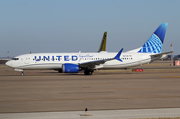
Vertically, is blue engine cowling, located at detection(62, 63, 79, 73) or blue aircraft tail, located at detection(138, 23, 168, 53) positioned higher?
blue aircraft tail, located at detection(138, 23, 168, 53)

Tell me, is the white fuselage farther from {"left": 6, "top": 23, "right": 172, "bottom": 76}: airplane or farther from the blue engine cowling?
the blue engine cowling

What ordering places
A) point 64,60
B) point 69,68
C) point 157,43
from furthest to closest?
1. point 157,43
2. point 64,60
3. point 69,68

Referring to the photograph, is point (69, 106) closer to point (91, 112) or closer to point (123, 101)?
point (91, 112)

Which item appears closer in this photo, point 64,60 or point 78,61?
point 64,60

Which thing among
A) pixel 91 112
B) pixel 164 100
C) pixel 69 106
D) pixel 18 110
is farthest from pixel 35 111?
pixel 164 100

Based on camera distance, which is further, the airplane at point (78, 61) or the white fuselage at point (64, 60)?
Answer: the white fuselage at point (64, 60)

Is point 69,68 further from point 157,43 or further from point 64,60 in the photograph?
point 157,43

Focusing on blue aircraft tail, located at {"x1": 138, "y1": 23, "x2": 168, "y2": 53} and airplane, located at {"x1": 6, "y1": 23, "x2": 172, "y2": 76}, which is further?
blue aircraft tail, located at {"x1": 138, "y1": 23, "x2": 168, "y2": 53}

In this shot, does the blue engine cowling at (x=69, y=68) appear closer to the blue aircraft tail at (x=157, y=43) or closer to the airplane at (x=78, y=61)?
the airplane at (x=78, y=61)

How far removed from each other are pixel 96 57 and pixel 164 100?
2189 cm

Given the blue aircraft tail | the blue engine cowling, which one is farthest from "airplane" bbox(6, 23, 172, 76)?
the blue aircraft tail

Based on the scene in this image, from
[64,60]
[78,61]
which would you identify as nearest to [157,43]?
[78,61]

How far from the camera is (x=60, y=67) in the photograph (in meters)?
32.4

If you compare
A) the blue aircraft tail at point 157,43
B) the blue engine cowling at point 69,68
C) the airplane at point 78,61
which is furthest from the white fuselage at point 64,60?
the blue engine cowling at point 69,68
